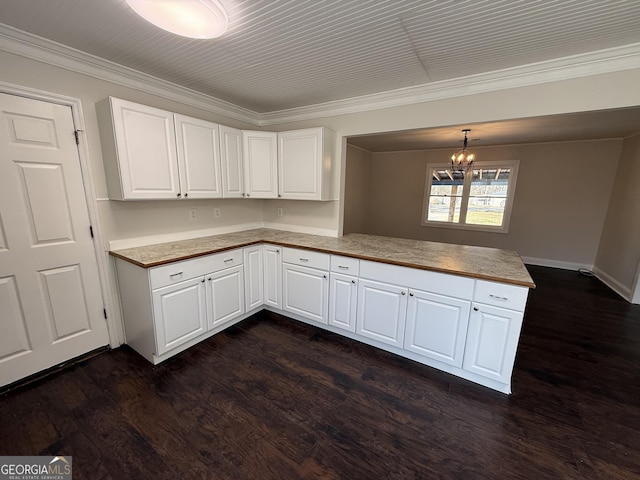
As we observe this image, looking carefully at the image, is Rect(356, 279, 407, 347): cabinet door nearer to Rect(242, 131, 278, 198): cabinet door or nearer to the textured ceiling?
Rect(242, 131, 278, 198): cabinet door

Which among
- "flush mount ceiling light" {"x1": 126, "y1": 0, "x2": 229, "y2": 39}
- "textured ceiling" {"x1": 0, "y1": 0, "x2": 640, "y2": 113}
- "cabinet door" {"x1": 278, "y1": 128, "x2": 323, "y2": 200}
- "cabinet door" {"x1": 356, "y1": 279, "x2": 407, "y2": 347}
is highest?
"textured ceiling" {"x1": 0, "y1": 0, "x2": 640, "y2": 113}

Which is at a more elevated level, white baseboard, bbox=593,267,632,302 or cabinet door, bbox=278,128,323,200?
cabinet door, bbox=278,128,323,200

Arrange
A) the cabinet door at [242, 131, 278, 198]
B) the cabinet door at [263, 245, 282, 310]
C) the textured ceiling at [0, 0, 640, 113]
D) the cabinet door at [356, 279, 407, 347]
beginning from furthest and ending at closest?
1. the cabinet door at [242, 131, 278, 198]
2. the cabinet door at [263, 245, 282, 310]
3. the cabinet door at [356, 279, 407, 347]
4. the textured ceiling at [0, 0, 640, 113]

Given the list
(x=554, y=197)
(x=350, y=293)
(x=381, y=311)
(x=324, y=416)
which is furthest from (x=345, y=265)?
(x=554, y=197)

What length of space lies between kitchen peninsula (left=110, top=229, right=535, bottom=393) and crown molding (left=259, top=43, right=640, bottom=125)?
143cm

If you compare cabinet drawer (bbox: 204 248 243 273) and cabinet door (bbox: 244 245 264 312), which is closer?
cabinet drawer (bbox: 204 248 243 273)

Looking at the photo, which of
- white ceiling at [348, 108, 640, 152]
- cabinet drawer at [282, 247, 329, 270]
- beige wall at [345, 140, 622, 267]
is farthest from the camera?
beige wall at [345, 140, 622, 267]

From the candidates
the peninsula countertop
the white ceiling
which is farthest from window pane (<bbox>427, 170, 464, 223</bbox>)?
the peninsula countertop

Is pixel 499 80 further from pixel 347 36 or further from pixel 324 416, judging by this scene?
pixel 324 416

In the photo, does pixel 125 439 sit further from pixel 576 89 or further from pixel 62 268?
pixel 576 89

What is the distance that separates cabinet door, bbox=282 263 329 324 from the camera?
267cm

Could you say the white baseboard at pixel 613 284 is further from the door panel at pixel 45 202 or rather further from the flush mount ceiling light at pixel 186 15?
the door panel at pixel 45 202

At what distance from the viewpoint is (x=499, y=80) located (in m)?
2.10

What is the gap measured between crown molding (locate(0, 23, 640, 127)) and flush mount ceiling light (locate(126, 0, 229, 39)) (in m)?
1.22
